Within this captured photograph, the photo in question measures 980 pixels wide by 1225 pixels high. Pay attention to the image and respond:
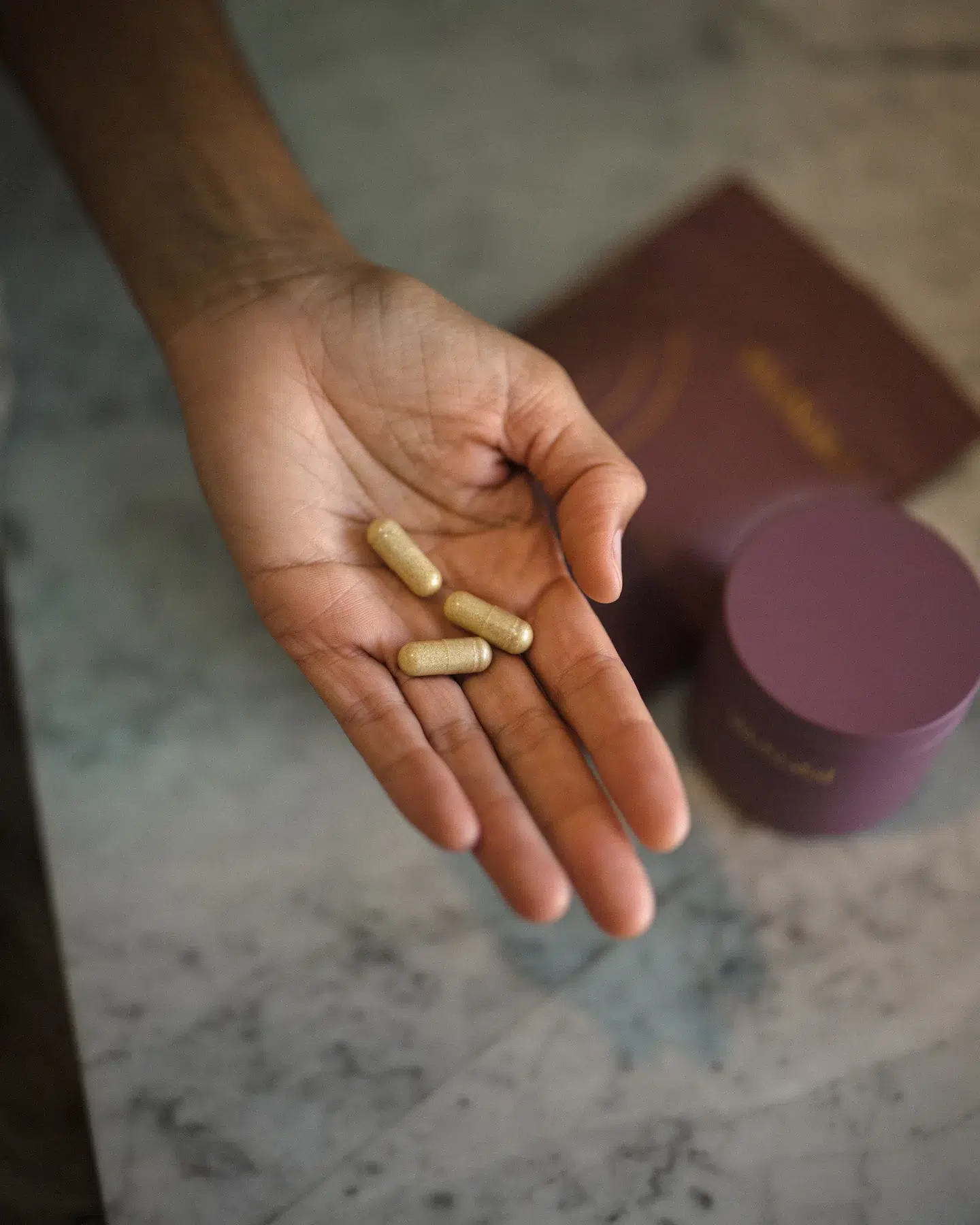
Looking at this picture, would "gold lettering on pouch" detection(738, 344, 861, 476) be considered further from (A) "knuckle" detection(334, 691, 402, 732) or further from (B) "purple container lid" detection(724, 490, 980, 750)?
(A) "knuckle" detection(334, 691, 402, 732)

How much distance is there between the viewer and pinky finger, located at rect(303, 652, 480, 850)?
0.84 metres

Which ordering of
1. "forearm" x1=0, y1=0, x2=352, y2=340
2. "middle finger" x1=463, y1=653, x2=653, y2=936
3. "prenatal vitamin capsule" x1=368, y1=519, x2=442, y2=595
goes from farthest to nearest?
"forearm" x1=0, y1=0, x2=352, y2=340 → "prenatal vitamin capsule" x1=368, y1=519, x2=442, y2=595 → "middle finger" x1=463, y1=653, x2=653, y2=936

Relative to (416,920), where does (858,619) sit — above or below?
above

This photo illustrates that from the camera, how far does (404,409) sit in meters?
1.12

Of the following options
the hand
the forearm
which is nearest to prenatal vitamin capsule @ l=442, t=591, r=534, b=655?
the hand

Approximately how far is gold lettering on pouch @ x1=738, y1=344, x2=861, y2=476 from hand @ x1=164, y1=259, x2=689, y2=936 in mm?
388

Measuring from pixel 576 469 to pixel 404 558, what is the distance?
0.19 metres

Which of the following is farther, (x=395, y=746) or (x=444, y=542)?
(x=444, y=542)

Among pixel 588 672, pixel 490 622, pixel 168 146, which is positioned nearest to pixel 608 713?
pixel 588 672

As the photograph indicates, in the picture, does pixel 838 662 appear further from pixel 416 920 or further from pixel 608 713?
pixel 416 920

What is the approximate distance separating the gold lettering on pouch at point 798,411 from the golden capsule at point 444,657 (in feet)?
1.93

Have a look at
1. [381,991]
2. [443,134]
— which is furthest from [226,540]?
[443,134]

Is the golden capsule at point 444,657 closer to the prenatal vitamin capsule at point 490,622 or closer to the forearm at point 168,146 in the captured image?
the prenatal vitamin capsule at point 490,622

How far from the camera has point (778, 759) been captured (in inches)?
40.4
